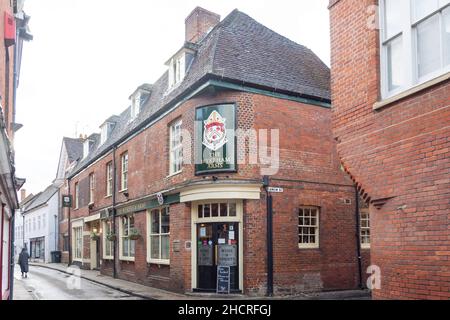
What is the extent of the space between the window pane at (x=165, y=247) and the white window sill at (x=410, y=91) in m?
11.7

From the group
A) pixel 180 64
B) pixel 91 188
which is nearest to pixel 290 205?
pixel 180 64

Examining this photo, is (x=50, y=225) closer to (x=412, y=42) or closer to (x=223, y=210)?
(x=223, y=210)

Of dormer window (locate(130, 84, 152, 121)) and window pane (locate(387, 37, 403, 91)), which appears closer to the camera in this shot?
window pane (locate(387, 37, 403, 91))

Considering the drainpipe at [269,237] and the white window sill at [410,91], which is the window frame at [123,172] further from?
the white window sill at [410,91]

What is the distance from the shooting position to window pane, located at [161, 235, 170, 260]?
58.1 feet

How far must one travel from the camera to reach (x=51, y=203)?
44188 millimetres

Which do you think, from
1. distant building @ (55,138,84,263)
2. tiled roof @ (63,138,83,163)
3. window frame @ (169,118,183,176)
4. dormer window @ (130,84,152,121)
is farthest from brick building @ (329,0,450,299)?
tiled roof @ (63,138,83,163)

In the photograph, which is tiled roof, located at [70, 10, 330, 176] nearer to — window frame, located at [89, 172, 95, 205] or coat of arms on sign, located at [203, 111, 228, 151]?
coat of arms on sign, located at [203, 111, 228, 151]

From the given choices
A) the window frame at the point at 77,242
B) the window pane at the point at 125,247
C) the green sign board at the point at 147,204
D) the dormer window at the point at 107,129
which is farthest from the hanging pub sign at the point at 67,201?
the window pane at the point at 125,247

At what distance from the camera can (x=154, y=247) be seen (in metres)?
18.9

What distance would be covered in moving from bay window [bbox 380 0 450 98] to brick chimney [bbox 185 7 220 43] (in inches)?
544

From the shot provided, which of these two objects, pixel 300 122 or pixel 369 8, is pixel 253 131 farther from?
pixel 369 8

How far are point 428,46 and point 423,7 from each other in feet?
1.92

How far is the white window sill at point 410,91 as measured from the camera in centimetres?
634
